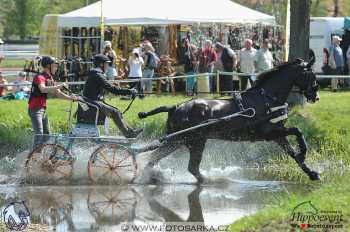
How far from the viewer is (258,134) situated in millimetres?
14742

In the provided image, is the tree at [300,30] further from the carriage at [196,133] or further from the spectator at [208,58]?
the spectator at [208,58]

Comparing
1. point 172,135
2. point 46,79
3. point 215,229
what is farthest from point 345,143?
point 215,229

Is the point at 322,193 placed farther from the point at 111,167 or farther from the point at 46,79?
the point at 46,79

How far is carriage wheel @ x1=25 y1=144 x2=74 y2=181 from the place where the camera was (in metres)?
14.2

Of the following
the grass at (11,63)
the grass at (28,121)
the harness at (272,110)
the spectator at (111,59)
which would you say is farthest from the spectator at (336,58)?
the grass at (11,63)

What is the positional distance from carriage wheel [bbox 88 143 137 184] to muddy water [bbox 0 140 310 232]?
0.17 metres

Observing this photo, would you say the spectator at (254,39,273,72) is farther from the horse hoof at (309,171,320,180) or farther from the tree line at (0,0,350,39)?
the tree line at (0,0,350,39)

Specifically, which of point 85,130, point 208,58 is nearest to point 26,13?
point 208,58

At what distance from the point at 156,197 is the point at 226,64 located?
42.2ft

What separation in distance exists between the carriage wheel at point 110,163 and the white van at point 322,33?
17.4 m

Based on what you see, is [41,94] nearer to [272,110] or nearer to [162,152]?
[162,152]

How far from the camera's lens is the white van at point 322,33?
101 feet

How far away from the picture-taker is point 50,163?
14219 millimetres

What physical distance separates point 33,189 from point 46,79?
1858 millimetres
